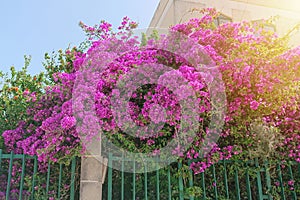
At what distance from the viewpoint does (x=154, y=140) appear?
15.7 ft

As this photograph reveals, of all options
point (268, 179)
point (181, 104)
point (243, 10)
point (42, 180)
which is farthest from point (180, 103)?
point (243, 10)

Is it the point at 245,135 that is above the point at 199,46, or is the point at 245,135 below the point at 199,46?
below

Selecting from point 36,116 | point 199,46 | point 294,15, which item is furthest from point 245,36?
point 294,15

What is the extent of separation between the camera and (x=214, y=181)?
14.8 ft

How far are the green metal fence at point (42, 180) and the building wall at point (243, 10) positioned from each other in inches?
235

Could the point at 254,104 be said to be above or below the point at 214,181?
above

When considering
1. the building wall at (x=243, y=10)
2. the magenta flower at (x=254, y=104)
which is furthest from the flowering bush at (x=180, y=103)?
the building wall at (x=243, y=10)

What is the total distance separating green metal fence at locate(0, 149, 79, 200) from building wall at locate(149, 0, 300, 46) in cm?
598

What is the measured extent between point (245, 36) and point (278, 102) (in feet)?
4.73

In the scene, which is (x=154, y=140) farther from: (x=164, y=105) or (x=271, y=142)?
(x=271, y=142)

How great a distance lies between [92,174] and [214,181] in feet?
5.40

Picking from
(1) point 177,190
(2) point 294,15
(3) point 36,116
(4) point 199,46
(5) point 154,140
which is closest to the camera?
(1) point 177,190

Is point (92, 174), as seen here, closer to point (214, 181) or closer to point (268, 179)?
point (214, 181)

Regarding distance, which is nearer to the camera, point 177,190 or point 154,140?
point 177,190
